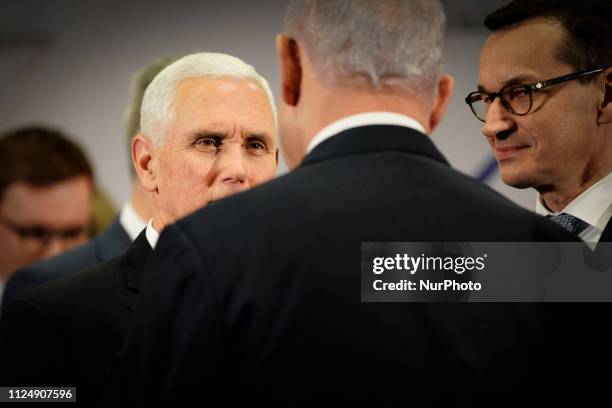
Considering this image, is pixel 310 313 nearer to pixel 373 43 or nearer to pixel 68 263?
pixel 373 43

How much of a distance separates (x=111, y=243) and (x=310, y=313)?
1656 mm

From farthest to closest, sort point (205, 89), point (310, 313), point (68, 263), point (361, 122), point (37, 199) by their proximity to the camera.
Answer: point (37, 199)
point (68, 263)
point (205, 89)
point (361, 122)
point (310, 313)

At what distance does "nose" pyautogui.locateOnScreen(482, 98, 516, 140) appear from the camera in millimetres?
1903

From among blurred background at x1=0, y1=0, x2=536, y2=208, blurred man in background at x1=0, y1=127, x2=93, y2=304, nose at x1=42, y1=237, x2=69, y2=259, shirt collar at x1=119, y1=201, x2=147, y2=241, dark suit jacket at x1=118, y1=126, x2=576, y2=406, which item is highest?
blurred background at x1=0, y1=0, x2=536, y2=208

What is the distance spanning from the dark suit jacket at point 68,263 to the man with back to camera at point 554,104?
1.21m

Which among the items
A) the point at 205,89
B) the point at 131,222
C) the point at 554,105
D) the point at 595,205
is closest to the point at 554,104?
the point at 554,105

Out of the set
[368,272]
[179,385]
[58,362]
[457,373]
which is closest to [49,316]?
[58,362]

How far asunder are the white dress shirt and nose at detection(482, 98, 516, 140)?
0.64 feet

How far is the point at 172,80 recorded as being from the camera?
6.27 feet

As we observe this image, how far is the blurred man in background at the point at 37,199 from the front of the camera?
3.58 meters

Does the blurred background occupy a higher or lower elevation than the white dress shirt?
higher

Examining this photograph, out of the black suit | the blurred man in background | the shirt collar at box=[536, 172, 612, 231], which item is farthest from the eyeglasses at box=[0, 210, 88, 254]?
the black suit

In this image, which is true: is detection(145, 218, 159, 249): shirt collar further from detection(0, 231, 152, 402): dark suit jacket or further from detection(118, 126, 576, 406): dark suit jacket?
detection(118, 126, 576, 406): dark suit jacket

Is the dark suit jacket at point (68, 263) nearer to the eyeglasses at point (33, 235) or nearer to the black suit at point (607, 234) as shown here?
the eyeglasses at point (33, 235)
